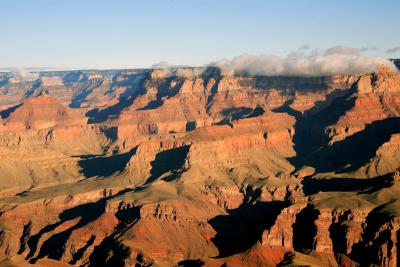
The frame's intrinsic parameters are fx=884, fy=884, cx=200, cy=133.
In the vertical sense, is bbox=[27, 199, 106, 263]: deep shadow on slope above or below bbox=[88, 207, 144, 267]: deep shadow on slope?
below

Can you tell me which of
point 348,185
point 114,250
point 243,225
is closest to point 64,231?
point 114,250

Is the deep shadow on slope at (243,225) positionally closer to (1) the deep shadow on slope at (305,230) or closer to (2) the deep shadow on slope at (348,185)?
(1) the deep shadow on slope at (305,230)

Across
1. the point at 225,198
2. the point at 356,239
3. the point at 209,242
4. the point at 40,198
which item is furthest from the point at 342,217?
the point at 40,198

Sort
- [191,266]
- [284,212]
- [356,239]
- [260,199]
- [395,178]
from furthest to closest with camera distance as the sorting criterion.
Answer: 1. [260,199]
2. [395,178]
3. [284,212]
4. [356,239]
5. [191,266]

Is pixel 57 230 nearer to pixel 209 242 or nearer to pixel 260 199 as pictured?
pixel 209 242

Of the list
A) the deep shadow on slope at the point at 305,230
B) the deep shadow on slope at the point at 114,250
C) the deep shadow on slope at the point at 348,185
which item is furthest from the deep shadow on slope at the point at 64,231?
the deep shadow on slope at the point at 348,185

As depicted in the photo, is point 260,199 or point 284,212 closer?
point 284,212

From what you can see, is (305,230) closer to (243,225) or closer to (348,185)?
(243,225)

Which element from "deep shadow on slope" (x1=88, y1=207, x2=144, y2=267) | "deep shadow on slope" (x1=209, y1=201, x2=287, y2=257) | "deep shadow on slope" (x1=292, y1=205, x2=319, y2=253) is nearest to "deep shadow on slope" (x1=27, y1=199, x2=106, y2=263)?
"deep shadow on slope" (x1=88, y1=207, x2=144, y2=267)

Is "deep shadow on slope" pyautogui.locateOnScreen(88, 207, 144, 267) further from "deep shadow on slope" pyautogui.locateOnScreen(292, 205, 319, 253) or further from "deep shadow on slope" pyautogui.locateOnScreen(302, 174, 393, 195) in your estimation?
"deep shadow on slope" pyautogui.locateOnScreen(302, 174, 393, 195)
